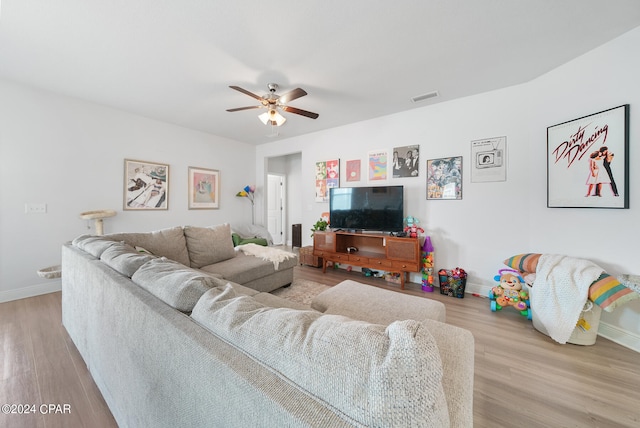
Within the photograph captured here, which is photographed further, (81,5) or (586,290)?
(586,290)

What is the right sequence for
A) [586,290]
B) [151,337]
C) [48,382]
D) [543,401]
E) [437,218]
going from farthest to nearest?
1. [437,218]
2. [586,290]
3. [48,382]
4. [543,401]
5. [151,337]

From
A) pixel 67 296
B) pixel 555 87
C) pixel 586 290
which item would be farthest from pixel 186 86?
pixel 586 290

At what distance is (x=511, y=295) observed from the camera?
2.27 meters

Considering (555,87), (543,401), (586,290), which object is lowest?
(543,401)

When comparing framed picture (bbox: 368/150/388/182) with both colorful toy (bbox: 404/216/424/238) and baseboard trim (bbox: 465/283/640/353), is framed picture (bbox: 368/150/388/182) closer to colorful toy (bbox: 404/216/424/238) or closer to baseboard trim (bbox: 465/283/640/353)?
colorful toy (bbox: 404/216/424/238)

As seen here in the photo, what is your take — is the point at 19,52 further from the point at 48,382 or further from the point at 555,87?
the point at 555,87

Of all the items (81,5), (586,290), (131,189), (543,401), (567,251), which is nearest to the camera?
(543,401)

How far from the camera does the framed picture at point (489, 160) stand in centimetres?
267

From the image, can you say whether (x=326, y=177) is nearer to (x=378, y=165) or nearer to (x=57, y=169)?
(x=378, y=165)

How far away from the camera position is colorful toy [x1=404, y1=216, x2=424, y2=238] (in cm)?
308

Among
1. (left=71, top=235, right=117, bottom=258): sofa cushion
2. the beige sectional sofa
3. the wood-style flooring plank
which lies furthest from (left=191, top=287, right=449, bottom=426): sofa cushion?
(left=71, top=235, right=117, bottom=258): sofa cushion

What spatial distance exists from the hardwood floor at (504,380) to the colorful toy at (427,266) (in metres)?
0.84

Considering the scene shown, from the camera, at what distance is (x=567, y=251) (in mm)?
2201

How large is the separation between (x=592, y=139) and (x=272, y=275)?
133 inches
